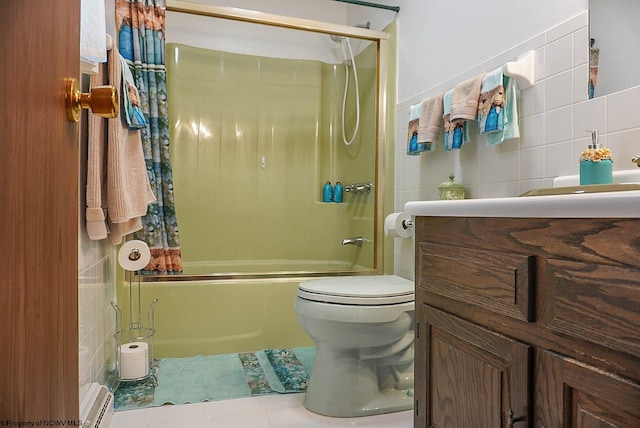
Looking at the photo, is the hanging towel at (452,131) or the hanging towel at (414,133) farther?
the hanging towel at (414,133)

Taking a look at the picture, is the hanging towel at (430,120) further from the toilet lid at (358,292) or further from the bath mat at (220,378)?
the bath mat at (220,378)

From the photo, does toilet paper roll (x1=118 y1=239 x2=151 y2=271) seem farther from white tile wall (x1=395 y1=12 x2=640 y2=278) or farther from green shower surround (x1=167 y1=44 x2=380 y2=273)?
white tile wall (x1=395 y1=12 x2=640 y2=278)

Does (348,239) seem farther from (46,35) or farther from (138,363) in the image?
(46,35)

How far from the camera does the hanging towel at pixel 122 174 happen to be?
1581 millimetres

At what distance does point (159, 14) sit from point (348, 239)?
1604 mm

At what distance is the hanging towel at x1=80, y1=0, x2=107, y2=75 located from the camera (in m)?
1.16

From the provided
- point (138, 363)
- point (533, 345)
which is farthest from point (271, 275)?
point (533, 345)

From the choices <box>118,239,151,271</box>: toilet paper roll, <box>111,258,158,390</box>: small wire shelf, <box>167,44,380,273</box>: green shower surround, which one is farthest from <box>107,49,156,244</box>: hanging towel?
<box>167,44,380,273</box>: green shower surround

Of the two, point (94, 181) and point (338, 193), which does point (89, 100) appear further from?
point (338, 193)

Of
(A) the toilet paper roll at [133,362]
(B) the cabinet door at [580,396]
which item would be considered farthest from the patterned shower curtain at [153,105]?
(B) the cabinet door at [580,396]

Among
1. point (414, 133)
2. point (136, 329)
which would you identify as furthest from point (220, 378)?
point (414, 133)

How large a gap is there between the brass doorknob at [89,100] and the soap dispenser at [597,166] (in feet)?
3.52

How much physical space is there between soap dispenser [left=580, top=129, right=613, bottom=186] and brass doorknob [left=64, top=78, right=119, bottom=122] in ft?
3.52

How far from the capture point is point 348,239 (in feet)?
9.30
